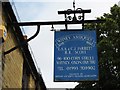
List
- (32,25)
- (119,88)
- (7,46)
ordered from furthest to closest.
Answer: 1. (119,88)
2. (7,46)
3. (32,25)

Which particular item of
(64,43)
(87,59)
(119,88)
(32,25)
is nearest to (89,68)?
(87,59)

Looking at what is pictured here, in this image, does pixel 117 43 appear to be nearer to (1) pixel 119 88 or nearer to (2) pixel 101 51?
(2) pixel 101 51

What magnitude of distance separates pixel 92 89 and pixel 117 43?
405 centimetres

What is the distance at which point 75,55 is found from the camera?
47.5ft

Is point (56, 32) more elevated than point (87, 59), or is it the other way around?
point (56, 32)

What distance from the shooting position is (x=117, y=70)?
28781mm

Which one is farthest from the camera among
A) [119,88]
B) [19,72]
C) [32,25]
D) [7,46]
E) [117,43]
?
[117,43]

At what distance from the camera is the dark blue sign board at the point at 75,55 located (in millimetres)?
14376

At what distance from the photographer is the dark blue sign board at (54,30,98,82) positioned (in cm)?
1438

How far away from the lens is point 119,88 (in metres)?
27.8

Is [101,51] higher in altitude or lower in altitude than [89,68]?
higher

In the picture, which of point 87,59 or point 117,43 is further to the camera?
point 117,43

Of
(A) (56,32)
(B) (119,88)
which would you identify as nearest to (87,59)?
(A) (56,32)

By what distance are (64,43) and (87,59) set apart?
3.42 feet
